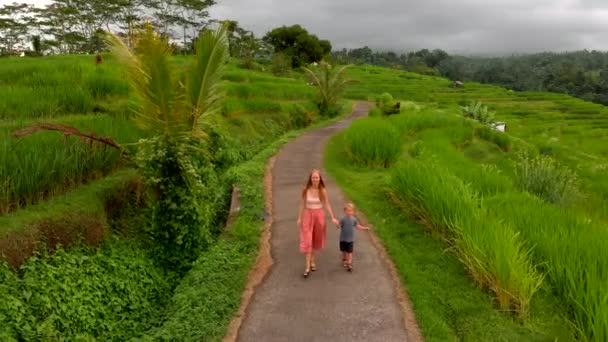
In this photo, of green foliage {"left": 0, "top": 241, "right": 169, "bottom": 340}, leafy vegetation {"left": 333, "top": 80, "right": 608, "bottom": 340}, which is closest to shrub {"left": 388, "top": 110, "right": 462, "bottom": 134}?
leafy vegetation {"left": 333, "top": 80, "right": 608, "bottom": 340}

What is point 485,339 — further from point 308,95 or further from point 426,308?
point 308,95

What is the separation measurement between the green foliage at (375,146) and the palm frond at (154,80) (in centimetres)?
616

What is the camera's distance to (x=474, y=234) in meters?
5.66

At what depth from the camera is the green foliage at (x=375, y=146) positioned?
37.9 feet

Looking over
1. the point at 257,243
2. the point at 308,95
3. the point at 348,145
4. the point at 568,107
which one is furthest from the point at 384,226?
the point at 568,107

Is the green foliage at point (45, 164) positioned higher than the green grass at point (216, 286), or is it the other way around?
the green foliage at point (45, 164)

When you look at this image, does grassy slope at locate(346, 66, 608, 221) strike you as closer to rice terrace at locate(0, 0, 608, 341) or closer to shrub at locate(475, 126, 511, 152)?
shrub at locate(475, 126, 511, 152)

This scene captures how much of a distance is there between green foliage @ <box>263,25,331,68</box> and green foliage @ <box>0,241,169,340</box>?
3851 centimetres

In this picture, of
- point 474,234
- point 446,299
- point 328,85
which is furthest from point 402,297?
point 328,85

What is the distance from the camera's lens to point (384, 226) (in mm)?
7656

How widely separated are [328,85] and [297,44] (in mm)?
23287

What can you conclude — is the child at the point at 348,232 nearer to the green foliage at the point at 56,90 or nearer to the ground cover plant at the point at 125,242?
the ground cover plant at the point at 125,242

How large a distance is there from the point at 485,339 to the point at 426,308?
0.72m

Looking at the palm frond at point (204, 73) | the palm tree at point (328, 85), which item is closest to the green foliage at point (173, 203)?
the palm frond at point (204, 73)
